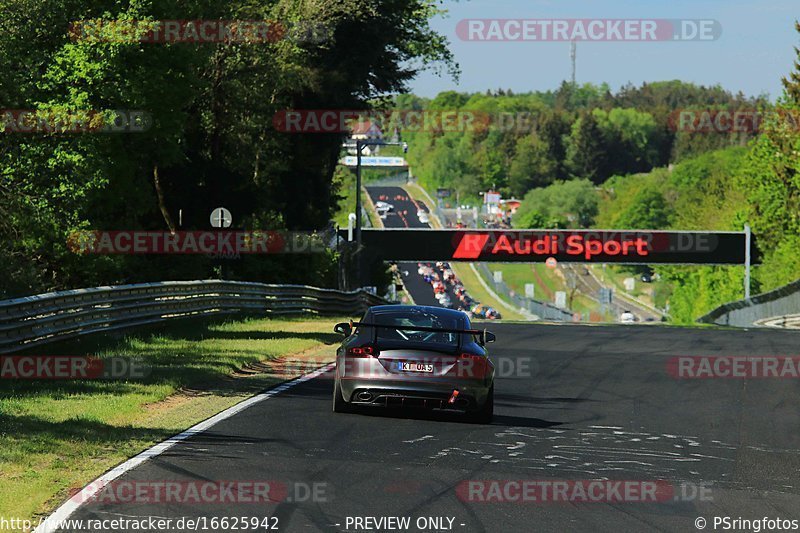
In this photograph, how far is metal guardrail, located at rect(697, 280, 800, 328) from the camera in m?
52.0

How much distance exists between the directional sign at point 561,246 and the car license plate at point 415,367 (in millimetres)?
66437

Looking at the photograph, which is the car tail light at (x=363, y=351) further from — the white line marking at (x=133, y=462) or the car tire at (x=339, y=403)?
the white line marking at (x=133, y=462)

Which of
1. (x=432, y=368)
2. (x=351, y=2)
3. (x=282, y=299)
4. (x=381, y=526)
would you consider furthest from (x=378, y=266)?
(x=381, y=526)

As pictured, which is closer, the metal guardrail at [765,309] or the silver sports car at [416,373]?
the silver sports car at [416,373]

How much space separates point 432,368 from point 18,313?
6.85 meters

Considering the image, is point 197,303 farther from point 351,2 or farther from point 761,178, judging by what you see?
point 761,178

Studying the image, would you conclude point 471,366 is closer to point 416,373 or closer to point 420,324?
point 416,373

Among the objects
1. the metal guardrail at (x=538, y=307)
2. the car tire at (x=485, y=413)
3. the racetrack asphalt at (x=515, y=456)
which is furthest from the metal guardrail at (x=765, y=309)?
the metal guardrail at (x=538, y=307)

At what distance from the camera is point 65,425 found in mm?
13336

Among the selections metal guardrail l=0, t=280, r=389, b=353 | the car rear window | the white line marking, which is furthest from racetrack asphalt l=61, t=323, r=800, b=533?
metal guardrail l=0, t=280, r=389, b=353

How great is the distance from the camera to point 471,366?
48.8 feet

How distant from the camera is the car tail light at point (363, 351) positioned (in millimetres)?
14898

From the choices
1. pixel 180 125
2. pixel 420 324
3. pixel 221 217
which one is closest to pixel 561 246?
pixel 221 217

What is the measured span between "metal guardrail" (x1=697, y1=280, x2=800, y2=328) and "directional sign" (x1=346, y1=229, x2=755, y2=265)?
1556cm
